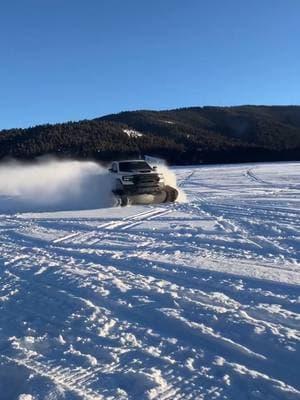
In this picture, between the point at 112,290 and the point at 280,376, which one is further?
the point at 112,290

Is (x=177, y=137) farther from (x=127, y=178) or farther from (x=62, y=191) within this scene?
(x=127, y=178)

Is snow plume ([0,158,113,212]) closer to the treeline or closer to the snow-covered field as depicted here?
the snow-covered field

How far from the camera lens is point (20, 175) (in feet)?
100.0

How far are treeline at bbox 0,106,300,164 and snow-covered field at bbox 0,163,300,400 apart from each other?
79.6 m

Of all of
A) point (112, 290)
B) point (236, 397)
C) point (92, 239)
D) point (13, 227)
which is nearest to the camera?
point (236, 397)

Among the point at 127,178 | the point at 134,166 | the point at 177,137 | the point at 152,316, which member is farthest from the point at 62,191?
the point at 177,137

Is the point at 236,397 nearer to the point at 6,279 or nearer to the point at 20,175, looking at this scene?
the point at 6,279

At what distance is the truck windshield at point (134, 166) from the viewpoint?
20.8 meters

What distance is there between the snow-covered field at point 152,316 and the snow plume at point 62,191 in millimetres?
8652

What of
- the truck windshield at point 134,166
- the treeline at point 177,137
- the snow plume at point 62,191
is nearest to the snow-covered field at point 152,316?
the truck windshield at point 134,166

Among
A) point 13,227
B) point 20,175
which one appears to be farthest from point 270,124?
point 13,227

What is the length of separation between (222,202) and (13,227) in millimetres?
8472

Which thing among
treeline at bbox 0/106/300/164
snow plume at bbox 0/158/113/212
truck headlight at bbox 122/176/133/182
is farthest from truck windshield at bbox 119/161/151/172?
treeline at bbox 0/106/300/164

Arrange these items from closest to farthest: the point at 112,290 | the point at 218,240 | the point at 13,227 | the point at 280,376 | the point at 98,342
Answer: the point at 280,376 < the point at 98,342 < the point at 112,290 < the point at 218,240 < the point at 13,227
